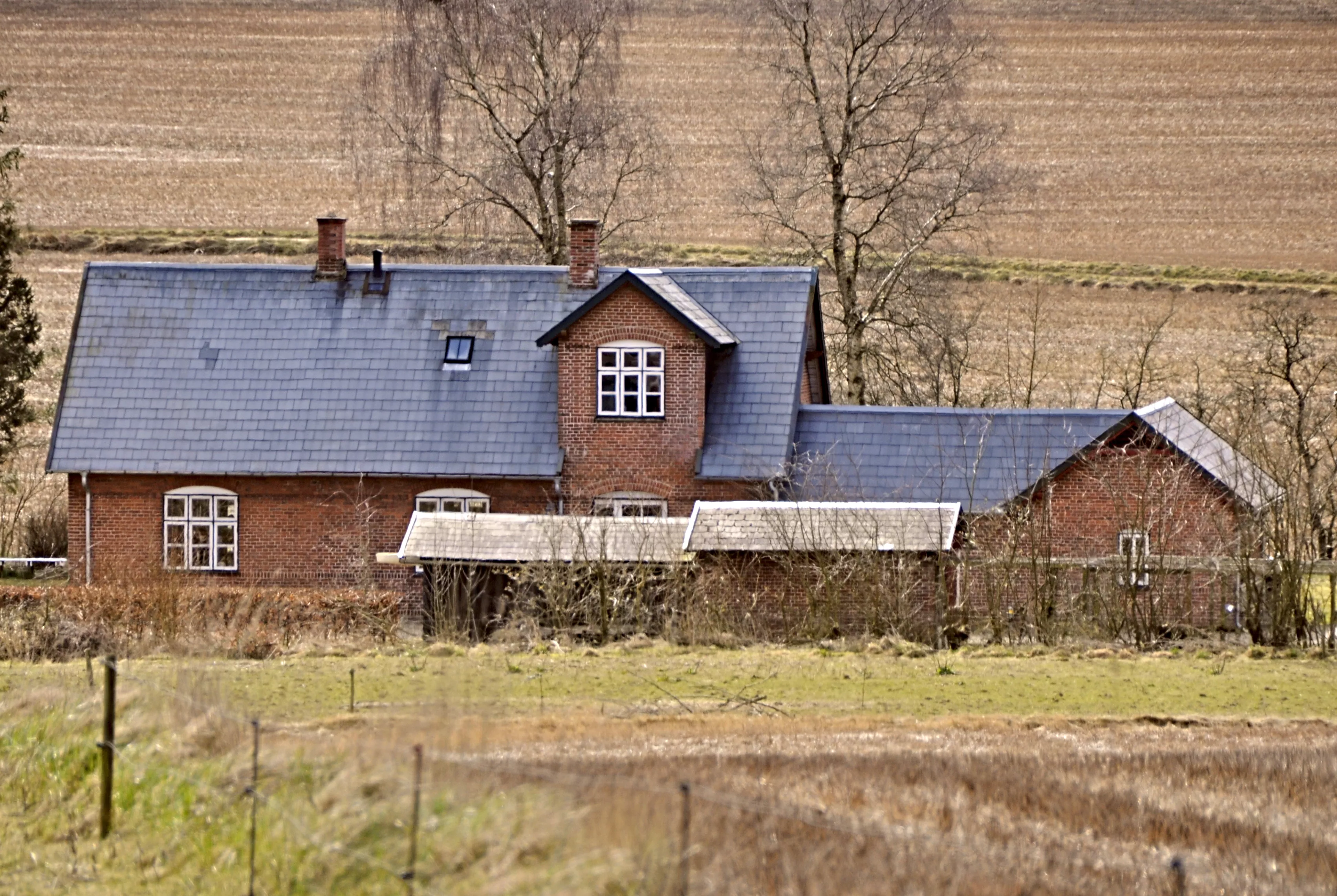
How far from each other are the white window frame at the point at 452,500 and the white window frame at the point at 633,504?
2.04 m

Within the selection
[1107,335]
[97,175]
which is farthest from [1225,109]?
[97,175]

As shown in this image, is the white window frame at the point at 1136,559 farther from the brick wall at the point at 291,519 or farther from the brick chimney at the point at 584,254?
the brick chimney at the point at 584,254

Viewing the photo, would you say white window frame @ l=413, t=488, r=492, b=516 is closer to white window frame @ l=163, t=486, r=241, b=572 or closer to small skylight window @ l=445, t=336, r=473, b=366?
small skylight window @ l=445, t=336, r=473, b=366

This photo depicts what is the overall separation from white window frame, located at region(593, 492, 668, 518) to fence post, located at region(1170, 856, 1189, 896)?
20.9 meters

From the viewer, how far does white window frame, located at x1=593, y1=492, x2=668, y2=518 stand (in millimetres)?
31281

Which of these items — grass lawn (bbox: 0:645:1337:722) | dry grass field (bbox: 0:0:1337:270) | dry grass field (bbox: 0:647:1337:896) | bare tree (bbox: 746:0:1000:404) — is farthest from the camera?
dry grass field (bbox: 0:0:1337:270)

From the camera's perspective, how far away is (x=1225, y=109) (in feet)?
238

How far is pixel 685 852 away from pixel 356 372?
83.0ft

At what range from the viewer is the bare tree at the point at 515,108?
139 ft

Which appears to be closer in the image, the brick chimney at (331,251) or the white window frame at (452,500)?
the white window frame at (452,500)

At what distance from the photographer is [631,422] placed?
3152cm

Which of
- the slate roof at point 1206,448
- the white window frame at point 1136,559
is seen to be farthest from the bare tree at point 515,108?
the white window frame at point 1136,559

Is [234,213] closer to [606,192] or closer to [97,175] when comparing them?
[97,175]

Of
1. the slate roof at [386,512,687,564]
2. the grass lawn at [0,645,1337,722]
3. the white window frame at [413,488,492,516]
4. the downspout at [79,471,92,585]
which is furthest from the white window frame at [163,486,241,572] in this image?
the grass lawn at [0,645,1337,722]
